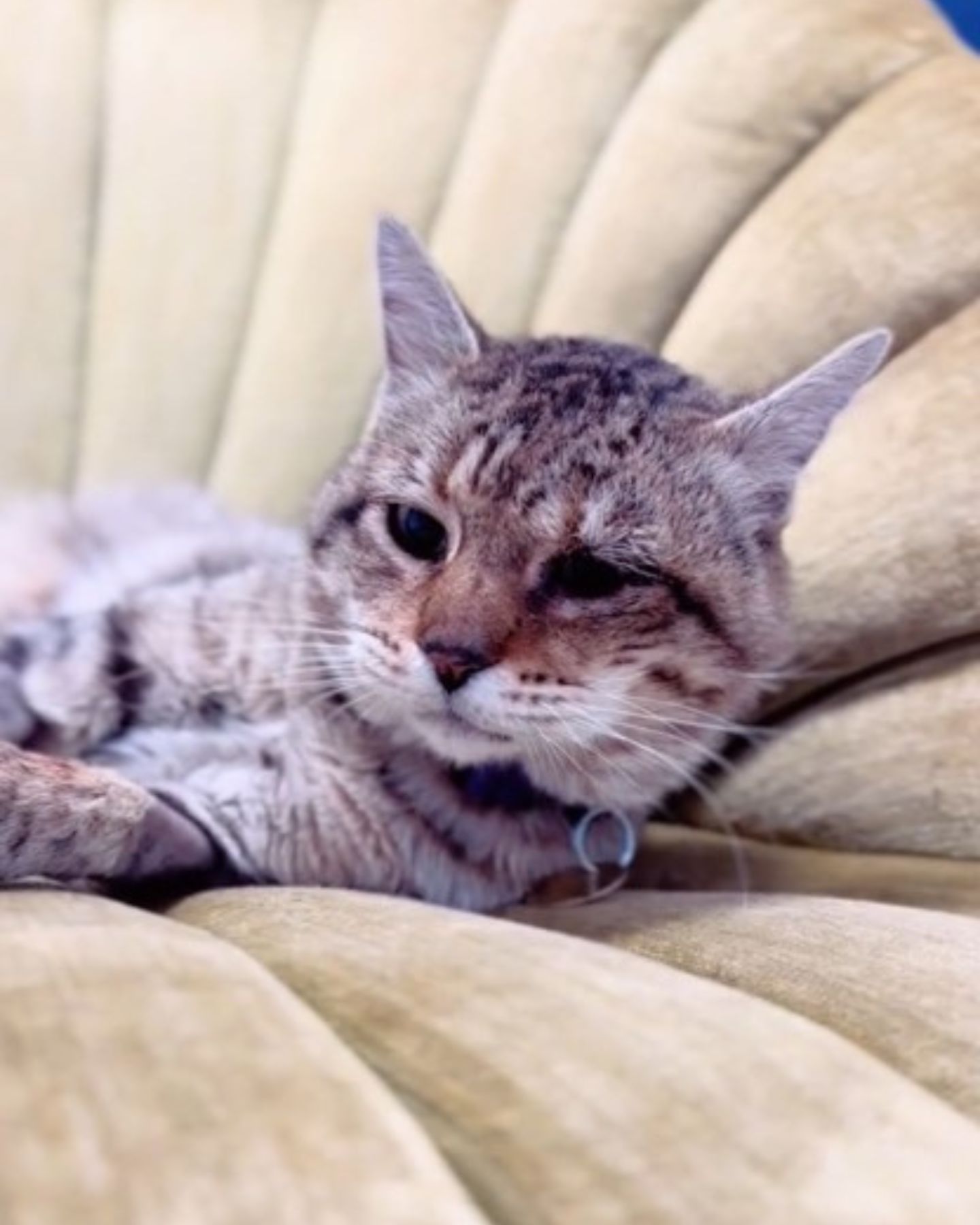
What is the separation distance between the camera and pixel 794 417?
1121mm

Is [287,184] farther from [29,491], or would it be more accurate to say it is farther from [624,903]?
[624,903]

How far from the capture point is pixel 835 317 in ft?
4.44

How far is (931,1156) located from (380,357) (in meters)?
1.27

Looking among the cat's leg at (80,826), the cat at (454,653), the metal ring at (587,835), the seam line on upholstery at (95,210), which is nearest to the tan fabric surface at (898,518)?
the cat at (454,653)

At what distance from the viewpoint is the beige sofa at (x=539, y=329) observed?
1.93 ft

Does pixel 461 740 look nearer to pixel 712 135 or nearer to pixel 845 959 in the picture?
pixel 845 959

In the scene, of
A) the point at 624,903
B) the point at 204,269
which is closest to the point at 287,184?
the point at 204,269

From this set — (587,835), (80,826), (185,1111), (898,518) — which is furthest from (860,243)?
(185,1111)

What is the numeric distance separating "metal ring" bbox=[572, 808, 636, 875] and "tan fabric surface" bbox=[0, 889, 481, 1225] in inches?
20.1

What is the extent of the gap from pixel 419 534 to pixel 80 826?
0.34m

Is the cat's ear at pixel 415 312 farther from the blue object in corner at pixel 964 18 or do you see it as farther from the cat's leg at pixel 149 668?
the blue object in corner at pixel 964 18

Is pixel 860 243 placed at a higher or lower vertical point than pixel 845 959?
higher

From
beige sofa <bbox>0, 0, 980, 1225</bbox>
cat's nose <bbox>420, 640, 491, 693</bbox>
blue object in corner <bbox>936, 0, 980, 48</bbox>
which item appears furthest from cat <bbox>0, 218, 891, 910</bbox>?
blue object in corner <bbox>936, 0, 980, 48</bbox>

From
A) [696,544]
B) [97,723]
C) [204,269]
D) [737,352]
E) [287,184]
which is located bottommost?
[97,723]
